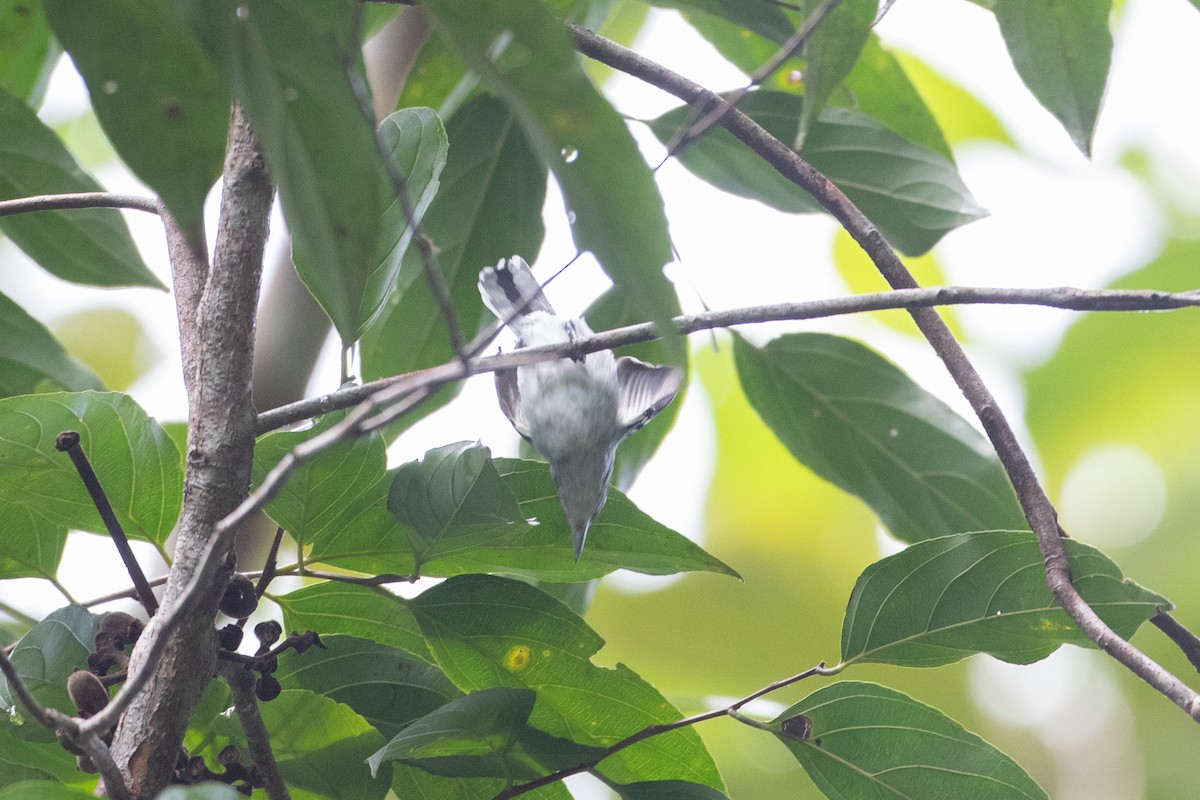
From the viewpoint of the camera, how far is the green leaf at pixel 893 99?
55.7 inches

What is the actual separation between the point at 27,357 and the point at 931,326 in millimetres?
1019

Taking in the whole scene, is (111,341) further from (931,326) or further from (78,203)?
(931,326)

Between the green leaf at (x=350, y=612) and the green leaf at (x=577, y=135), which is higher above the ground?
the green leaf at (x=577, y=135)

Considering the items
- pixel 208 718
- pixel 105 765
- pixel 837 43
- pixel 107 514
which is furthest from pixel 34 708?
pixel 837 43

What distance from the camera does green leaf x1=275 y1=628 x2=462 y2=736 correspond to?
2.94 feet

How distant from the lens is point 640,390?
5.13 feet

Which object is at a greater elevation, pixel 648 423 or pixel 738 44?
pixel 738 44

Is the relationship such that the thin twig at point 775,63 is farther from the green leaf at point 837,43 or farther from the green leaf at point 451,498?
the green leaf at point 451,498

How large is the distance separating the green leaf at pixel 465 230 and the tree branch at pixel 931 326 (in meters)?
0.34

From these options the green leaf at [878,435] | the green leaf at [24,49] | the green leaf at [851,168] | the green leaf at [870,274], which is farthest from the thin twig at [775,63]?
the green leaf at [870,274]

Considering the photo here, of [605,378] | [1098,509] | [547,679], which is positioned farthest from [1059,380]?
[547,679]

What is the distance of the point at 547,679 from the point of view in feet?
3.09

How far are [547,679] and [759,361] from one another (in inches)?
21.6

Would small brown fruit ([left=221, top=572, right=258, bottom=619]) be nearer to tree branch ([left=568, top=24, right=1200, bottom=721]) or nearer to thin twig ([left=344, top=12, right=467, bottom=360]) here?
thin twig ([left=344, top=12, right=467, bottom=360])
